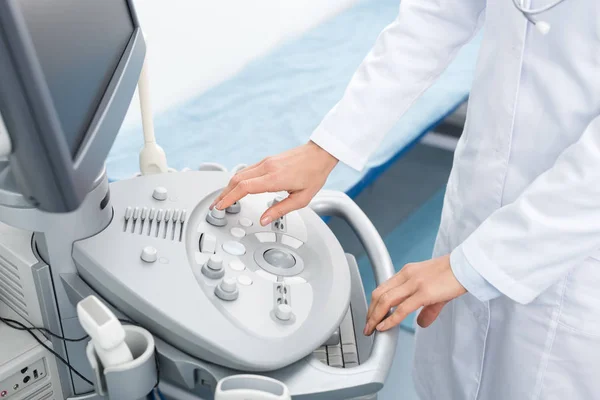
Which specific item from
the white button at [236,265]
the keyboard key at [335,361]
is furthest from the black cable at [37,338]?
the keyboard key at [335,361]

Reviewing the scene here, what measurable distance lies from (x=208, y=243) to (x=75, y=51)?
30 cm

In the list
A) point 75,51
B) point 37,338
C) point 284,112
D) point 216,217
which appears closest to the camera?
point 75,51

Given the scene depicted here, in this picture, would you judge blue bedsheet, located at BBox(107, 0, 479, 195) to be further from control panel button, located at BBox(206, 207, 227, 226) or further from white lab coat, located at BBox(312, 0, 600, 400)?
control panel button, located at BBox(206, 207, 227, 226)

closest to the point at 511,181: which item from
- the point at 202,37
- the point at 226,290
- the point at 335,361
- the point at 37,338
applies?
the point at 335,361

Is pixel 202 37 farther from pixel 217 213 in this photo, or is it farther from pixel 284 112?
pixel 217 213

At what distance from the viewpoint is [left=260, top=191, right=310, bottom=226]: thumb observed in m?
0.94

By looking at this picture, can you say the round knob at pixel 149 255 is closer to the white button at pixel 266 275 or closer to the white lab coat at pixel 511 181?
the white button at pixel 266 275

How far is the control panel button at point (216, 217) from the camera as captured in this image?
91 cm

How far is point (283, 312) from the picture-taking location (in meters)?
0.78

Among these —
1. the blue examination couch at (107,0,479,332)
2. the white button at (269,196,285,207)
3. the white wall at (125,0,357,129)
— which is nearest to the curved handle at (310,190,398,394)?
the white button at (269,196,285,207)

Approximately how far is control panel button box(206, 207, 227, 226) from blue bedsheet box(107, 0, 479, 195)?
2.84 ft

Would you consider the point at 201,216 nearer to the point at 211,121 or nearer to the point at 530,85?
the point at 530,85

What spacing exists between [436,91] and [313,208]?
1362 mm

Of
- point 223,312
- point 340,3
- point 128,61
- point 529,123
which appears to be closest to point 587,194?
point 529,123
